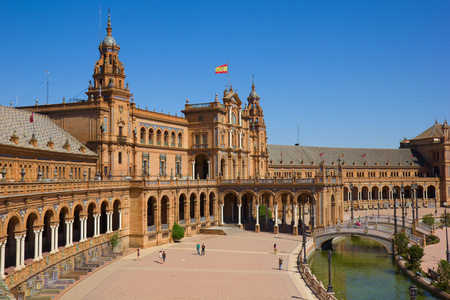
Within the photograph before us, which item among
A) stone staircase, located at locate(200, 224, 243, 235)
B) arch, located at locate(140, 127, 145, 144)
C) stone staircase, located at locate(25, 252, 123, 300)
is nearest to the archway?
stone staircase, located at locate(200, 224, 243, 235)

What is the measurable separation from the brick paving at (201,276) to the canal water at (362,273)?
3.55 meters

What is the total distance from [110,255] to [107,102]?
21.7 m

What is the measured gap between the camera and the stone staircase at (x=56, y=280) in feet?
110

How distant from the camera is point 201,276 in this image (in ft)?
140

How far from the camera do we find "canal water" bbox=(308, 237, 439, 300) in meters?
40.8

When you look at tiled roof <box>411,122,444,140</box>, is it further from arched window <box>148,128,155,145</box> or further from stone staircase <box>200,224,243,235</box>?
arched window <box>148,128,155,145</box>

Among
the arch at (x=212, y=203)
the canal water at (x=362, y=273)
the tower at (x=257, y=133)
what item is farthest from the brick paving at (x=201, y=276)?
the tower at (x=257, y=133)

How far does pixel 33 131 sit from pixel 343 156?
89.7 metres

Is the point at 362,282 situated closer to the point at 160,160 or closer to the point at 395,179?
the point at 160,160

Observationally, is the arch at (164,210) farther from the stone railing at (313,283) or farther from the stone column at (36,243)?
the stone column at (36,243)

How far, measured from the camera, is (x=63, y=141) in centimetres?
5594

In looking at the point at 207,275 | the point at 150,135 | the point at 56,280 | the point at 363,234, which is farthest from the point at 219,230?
the point at 56,280

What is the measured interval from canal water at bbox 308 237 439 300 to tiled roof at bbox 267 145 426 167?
169 ft

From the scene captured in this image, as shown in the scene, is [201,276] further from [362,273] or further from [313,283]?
[362,273]
